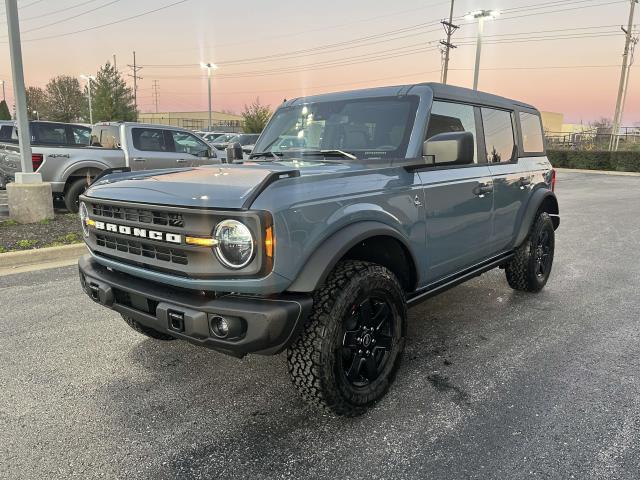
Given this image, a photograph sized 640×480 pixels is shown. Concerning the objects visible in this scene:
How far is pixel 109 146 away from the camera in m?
9.77

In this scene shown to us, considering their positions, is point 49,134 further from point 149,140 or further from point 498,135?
point 498,135

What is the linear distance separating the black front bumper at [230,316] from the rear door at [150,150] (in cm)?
757

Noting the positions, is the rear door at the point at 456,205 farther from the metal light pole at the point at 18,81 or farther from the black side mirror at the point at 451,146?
the metal light pole at the point at 18,81

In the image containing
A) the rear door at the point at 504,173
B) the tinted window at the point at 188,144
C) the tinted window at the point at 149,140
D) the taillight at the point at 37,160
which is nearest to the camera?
the rear door at the point at 504,173

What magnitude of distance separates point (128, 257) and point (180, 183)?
568 mm

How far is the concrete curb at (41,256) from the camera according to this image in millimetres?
6073

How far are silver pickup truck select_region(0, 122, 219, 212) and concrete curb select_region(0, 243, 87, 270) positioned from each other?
2.08 m

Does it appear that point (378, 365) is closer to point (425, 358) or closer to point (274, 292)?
point (425, 358)

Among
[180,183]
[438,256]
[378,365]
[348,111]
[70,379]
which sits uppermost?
[348,111]

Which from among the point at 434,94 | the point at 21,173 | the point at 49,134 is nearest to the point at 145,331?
the point at 434,94

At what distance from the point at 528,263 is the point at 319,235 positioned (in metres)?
3.12

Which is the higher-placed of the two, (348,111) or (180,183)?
(348,111)

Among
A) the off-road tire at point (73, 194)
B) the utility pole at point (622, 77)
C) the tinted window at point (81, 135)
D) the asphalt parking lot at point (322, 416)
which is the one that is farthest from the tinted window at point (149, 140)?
the utility pole at point (622, 77)

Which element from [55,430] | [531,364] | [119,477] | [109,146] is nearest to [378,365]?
[531,364]
